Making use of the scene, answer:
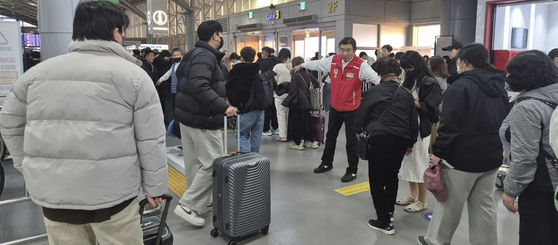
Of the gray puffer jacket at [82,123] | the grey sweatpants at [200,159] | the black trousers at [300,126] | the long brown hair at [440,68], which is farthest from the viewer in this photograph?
the black trousers at [300,126]

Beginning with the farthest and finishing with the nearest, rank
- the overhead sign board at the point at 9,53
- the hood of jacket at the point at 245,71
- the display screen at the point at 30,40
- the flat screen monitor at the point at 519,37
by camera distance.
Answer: the display screen at the point at 30,40 < the flat screen monitor at the point at 519,37 < the hood of jacket at the point at 245,71 < the overhead sign board at the point at 9,53

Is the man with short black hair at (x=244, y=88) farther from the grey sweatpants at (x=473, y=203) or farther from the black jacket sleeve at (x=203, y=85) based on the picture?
the grey sweatpants at (x=473, y=203)

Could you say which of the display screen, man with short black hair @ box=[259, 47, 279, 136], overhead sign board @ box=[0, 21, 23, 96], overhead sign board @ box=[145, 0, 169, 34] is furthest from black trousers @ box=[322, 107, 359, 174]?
the display screen

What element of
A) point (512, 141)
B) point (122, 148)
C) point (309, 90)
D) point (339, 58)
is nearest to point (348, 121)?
point (339, 58)

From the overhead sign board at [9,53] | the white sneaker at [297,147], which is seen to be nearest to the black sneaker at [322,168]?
the white sneaker at [297,147]

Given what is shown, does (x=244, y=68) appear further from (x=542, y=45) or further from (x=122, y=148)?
(x=542, y=45)

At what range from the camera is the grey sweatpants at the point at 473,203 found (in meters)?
2.64

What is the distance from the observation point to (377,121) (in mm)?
3246

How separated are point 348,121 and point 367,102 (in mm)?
1425

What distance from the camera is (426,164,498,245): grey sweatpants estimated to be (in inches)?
104

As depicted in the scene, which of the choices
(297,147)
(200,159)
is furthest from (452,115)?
(297,147)

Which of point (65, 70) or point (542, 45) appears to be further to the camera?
point (542, 45)

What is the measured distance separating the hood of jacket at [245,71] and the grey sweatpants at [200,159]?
1.37 m

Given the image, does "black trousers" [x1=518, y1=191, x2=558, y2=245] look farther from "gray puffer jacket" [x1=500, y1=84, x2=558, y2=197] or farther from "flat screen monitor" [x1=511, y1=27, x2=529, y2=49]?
"flat screen monitor" [x1=511, y1=27, x2=529, y2=49]
